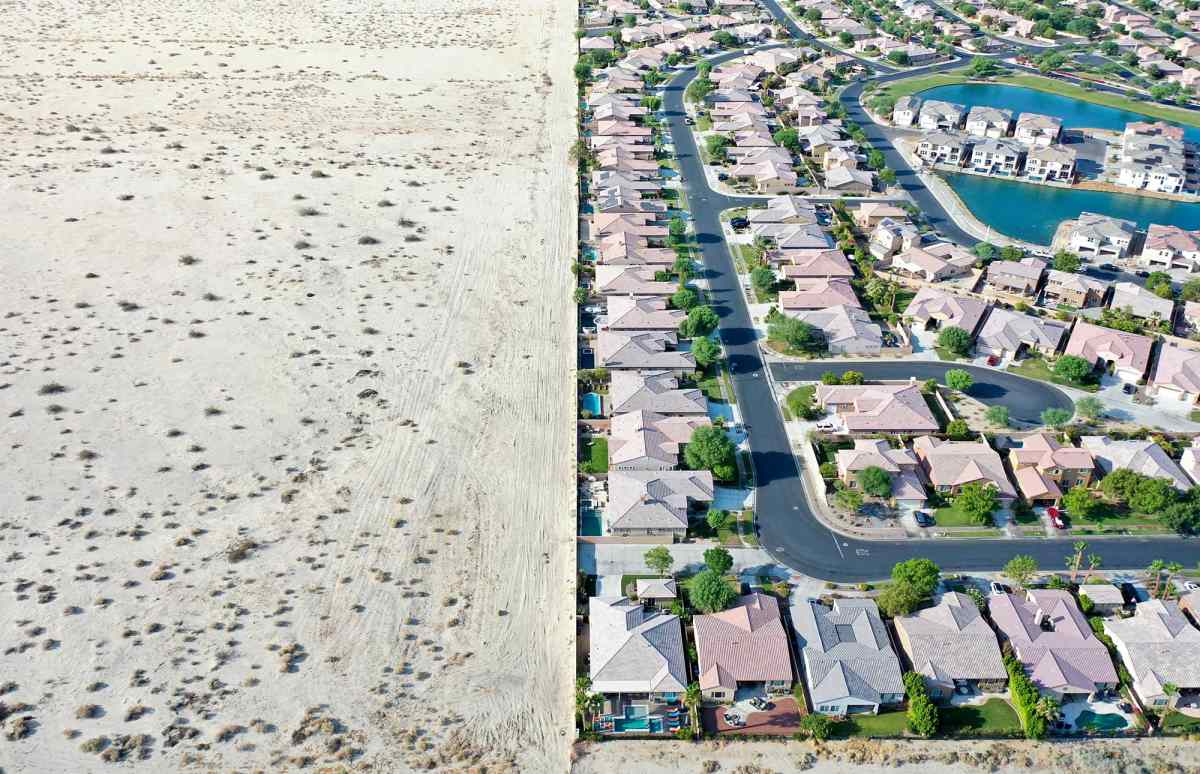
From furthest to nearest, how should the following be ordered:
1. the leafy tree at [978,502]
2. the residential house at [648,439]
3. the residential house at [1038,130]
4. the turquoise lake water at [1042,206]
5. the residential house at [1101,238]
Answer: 1. the residential house at [1038,130]
2. the turquoise lake water at [1042,206]
3. the residential house at [1101,238]
4. the residential house at [648,439]
5. the leafy tree at [978,502]

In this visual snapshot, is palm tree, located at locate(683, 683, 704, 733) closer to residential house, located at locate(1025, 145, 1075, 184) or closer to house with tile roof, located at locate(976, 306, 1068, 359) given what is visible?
house with tile roof, located at locate(976, 306, 1068, 359)

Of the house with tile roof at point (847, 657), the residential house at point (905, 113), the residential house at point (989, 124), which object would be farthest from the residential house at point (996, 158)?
the house with tile roof at point (847, 657)

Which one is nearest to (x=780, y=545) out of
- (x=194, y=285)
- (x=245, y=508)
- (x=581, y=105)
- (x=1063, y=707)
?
(x=1063, y=707)

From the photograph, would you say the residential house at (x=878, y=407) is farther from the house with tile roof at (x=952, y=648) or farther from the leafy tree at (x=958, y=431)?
the house with tile roof at (x=952, y=648)

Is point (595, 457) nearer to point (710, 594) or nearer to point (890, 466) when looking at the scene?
point (710, 594)

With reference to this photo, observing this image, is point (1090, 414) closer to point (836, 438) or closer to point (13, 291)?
point (836, 438)

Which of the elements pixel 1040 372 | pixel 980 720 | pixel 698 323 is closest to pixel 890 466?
pixel 980 720
